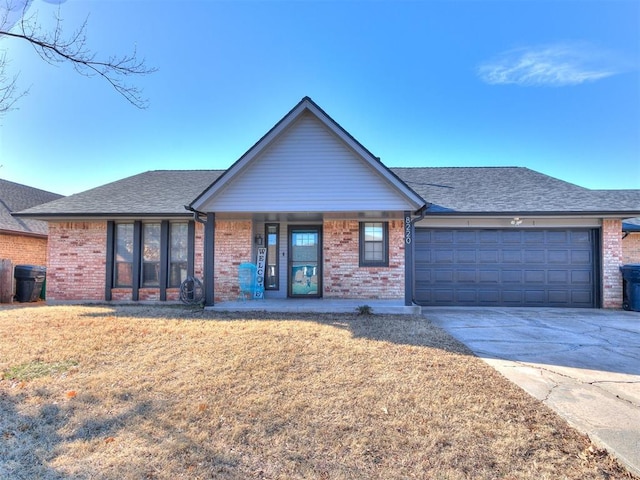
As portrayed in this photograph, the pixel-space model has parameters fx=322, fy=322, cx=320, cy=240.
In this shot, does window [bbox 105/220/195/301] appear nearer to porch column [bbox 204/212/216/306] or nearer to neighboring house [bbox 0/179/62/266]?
porch column [bbox 204/212/216/306]


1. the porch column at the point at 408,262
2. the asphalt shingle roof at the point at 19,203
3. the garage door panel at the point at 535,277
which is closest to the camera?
the porch column at the point at 408,262

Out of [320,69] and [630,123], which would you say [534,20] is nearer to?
[320,69]

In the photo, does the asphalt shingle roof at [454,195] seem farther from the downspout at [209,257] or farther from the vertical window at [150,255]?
the downspout at [209,257]

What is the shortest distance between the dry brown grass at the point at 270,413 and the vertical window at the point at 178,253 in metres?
4.28

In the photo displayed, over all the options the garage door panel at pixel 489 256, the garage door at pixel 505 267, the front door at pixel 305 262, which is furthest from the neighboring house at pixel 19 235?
the garage door panel at pixel 489 256

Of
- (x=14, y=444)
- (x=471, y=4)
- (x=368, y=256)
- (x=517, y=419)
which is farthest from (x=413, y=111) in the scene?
(x=14, y=444)

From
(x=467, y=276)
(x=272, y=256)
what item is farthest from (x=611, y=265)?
(x=272, y=256)

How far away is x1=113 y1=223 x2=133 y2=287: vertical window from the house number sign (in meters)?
3.95

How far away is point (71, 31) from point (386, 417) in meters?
7.22

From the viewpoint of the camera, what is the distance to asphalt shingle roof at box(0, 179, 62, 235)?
1322 cm

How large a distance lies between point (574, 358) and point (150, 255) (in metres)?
10.6

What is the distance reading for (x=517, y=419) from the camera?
311cm

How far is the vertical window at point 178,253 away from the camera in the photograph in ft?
32.7

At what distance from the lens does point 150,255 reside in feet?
32.9
